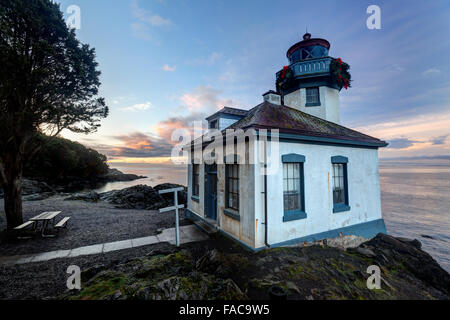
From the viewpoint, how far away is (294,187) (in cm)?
663

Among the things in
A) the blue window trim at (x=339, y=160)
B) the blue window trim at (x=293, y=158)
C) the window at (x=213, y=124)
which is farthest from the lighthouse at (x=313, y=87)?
the blue window trim at (x=293, y=158)

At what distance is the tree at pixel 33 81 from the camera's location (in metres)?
7.19

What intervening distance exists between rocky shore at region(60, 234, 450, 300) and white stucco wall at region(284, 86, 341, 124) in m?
7.27

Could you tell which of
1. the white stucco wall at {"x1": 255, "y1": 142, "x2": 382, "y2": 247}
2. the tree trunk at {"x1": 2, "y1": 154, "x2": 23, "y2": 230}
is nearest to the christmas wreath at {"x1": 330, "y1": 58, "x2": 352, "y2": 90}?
the white stucco wall at {"x1": 255, "y1": 142, "x2": 382, "y2": 247}

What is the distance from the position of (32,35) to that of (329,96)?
604 inches

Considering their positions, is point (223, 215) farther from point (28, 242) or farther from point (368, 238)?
point (28, 242)

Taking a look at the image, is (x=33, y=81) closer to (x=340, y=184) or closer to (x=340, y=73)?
(x=340, y=184)

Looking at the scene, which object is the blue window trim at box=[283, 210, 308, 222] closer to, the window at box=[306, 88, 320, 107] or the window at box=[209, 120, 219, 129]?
the window at box=[209, 120, 219, 129]

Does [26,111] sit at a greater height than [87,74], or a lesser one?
lesser

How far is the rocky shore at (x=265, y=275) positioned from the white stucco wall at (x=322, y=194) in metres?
0.73

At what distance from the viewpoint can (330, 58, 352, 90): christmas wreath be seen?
408 inches

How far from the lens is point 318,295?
390 centimetres

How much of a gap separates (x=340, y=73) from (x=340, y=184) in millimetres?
6992

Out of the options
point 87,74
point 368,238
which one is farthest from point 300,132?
point 87,74
